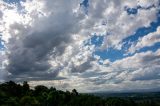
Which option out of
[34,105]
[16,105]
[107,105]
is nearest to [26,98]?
[34,105]

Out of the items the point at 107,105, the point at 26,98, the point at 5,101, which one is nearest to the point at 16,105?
the point at 5,101

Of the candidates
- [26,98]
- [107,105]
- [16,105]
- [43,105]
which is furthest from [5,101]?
[107,105]

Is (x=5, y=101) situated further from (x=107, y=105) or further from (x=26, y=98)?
(x=107, y=105)

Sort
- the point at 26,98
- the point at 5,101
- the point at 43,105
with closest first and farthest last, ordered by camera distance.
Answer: the point at 5,101 → the point at 26,98 → the point at 43,105

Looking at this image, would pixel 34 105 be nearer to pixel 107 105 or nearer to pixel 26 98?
pixel 26 98

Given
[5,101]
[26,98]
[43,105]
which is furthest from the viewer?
[43,105]

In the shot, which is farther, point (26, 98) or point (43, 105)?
point (43, 105)

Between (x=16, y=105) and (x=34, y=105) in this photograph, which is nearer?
(x=16, y=105)
